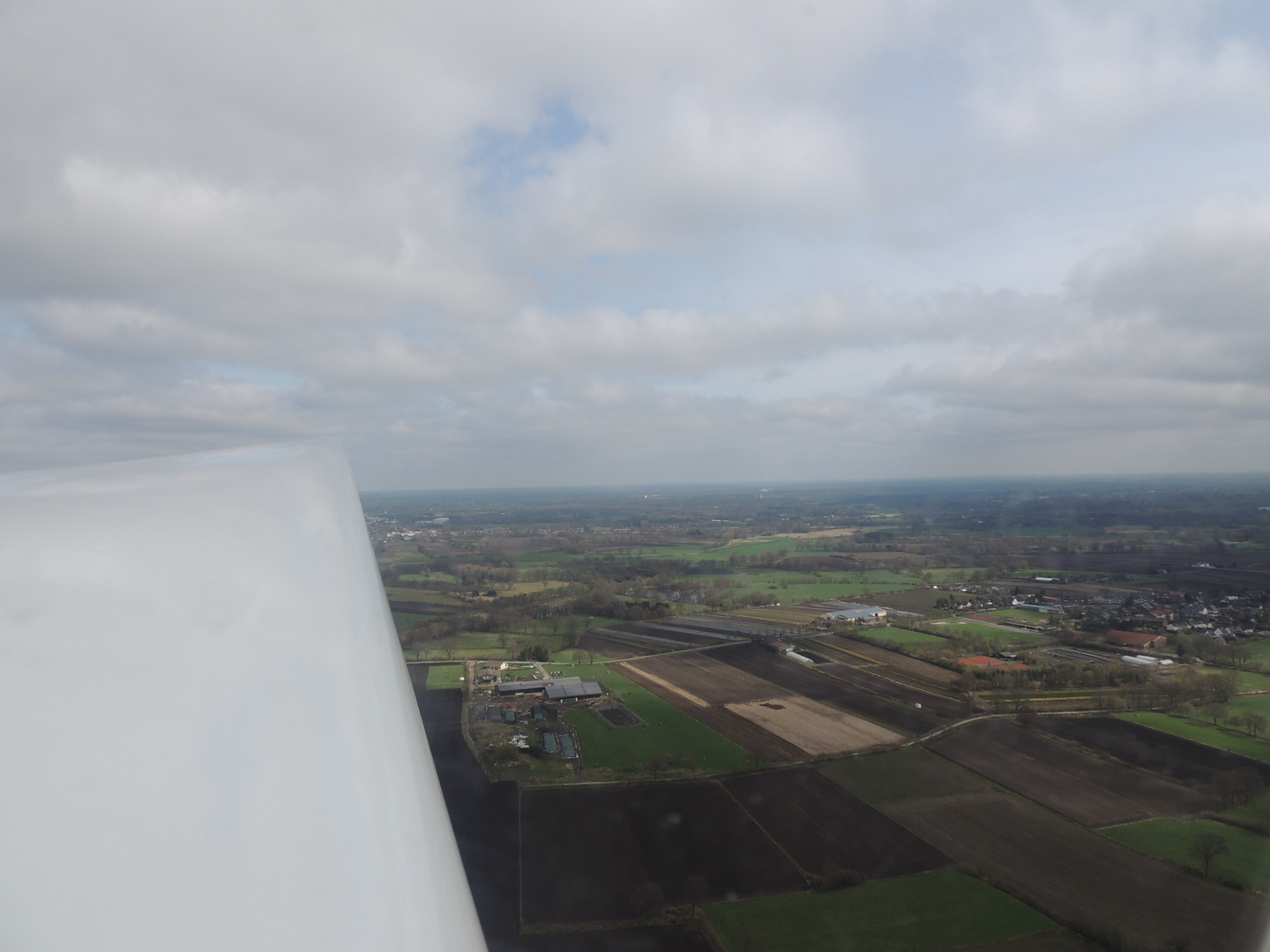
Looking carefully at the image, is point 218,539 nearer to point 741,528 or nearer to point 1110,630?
point 1110,630

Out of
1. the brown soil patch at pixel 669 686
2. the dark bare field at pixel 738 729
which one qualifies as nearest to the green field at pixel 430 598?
the brown soil patch at pixel 669 686

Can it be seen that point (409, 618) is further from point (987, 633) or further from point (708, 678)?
point (987, 633)

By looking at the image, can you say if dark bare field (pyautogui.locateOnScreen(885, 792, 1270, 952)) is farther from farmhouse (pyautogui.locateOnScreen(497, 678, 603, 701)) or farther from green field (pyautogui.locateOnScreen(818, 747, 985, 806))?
farmhouse (pyautogui.locateOnScreen(497, 678, 603, 701))

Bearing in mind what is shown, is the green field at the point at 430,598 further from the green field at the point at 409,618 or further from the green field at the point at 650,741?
the green field at the point at 650,741

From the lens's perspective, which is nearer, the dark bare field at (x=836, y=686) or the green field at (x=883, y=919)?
the green field at (x=883, y=919)

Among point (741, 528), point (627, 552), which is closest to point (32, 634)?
point (627, 552)

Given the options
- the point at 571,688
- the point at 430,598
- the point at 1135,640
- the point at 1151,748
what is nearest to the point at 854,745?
the point at 1151,748
